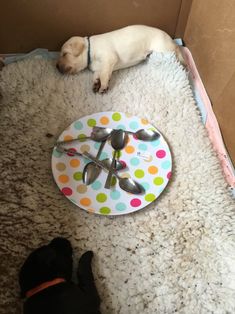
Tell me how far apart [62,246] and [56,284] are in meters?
0.12

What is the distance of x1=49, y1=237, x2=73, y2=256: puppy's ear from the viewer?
888 mm

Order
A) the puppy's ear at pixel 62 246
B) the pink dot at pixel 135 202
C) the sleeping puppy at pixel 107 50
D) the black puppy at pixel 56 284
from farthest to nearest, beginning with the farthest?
the sleeping puppy at pixel 107 50 → the pink dot at pixel 135 202 → the puppy's ear at pixel 62 246 → the black puppy at pixel 56 284

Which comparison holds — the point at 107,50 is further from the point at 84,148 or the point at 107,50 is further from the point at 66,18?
the point at 84,148

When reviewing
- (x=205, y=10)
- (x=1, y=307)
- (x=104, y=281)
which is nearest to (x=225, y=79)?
(x=205, y=10)

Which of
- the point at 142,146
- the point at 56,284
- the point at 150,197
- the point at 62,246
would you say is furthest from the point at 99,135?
the point at 56,284

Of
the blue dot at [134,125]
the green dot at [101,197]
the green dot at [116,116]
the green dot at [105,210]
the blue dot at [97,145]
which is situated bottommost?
the green dot at [105,210]

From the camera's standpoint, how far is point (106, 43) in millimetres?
1197

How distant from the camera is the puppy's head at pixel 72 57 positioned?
1.19m

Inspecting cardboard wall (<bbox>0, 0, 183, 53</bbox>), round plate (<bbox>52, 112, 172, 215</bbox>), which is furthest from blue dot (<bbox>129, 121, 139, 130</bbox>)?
cardboard wall (<bbox>0, 0, 183, 53</bbox>)

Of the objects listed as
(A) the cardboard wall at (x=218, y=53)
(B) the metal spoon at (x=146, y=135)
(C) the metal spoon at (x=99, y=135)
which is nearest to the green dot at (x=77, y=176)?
(C) the metal spoon at (x=99, y=135)

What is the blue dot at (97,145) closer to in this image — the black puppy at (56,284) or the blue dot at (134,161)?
the blue dot at (134,161)

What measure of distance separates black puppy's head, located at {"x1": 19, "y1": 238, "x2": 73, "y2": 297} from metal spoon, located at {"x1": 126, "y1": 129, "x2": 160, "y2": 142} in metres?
0.41

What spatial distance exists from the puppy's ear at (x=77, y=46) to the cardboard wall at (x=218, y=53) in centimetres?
39

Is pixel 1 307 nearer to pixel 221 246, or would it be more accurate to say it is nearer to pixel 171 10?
pixel 221 246
